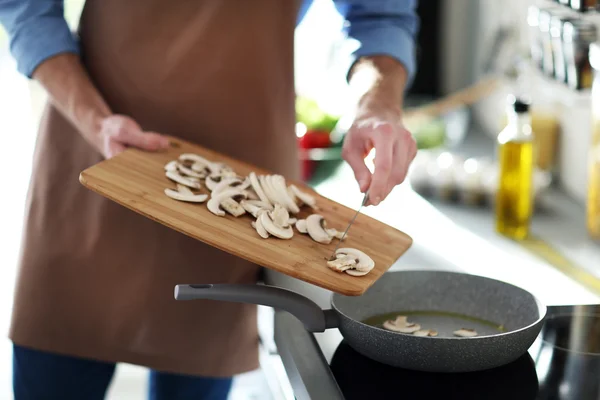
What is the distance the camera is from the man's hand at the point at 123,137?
3.34 ft

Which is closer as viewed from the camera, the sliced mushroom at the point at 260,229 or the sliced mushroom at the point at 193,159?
the sliced mushroom at the point at 260,229

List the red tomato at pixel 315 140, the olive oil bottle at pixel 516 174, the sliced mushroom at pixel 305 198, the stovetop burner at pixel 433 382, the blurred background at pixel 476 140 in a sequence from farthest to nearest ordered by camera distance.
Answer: the red tomato at pixel 315 140 < the olive oil bottle at pixel 516 174 < the blurred background at pixel 476 140 < the sliced mushroom at pixel 305 198 < the stovetop burner at pixel 433 382

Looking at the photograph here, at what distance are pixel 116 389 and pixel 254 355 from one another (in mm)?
1063

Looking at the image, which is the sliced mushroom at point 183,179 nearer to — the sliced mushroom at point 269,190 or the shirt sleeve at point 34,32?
the sliced mushroom at point 269,190

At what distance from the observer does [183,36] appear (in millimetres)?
1122

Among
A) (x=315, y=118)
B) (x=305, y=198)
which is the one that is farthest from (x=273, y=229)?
(x=315, y=118)

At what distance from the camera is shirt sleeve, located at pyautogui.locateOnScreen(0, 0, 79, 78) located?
1125 millimetres

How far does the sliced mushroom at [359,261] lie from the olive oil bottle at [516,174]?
2.20 ft

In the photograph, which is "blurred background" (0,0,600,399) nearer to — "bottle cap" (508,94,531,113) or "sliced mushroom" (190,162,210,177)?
"bottle cap" (508,94,531,113)

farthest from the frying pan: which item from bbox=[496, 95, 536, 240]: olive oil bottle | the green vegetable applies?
the green vegetable

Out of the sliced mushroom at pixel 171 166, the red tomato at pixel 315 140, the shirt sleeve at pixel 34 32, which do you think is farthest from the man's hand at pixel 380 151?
the red tomato at pixel 315 140

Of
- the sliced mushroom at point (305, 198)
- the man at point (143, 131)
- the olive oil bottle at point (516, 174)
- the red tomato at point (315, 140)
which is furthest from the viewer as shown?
the red tomato at point (315, 140)

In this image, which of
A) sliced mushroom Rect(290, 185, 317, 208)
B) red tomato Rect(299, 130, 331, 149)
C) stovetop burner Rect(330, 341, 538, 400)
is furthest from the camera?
red tomato Rect(299, 130, 331, 149)

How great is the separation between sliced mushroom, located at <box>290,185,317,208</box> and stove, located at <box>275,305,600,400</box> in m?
0.15
